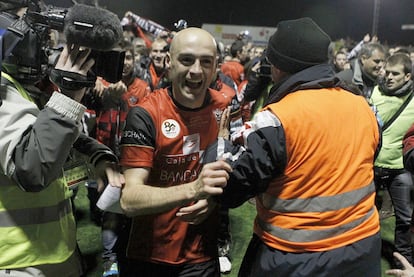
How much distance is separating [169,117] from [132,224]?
615 mm

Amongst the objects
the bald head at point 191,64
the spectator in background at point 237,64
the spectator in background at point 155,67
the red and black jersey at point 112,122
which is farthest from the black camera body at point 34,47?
the spectator in background at point 237,64

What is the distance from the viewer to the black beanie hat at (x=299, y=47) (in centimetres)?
206

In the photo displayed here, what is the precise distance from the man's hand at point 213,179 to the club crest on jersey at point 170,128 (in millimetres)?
474

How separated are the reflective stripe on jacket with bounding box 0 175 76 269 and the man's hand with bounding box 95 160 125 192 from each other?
0.24 m

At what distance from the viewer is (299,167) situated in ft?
6.45

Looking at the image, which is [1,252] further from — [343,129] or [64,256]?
[343,129]

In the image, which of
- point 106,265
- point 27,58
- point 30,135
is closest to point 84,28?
point 27,58

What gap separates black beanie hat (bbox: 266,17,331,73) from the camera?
2064 mm

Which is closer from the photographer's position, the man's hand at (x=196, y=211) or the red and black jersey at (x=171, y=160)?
the man's hand at (x=196, y=211)

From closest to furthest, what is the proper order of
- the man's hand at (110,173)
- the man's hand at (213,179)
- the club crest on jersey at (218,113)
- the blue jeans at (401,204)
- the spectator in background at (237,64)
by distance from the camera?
the man's hand at (213,179), the man's hand at (110,173), the club crest on jersey at (218,113), the blue jeans at (401,204), the spectator in background at (237,64)

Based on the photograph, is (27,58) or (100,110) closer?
(27,58)

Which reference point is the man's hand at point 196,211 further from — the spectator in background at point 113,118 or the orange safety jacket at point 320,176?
the spectator in background at point 113,118

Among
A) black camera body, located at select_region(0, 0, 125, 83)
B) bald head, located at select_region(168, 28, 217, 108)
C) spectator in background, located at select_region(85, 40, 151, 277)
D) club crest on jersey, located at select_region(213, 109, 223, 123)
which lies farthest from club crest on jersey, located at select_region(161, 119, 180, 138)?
spectator in background, located at select_region(85, 40, 151, 277)

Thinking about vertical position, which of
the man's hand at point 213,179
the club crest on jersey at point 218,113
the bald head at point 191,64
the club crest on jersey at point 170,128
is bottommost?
the man's hand at point 213,179
